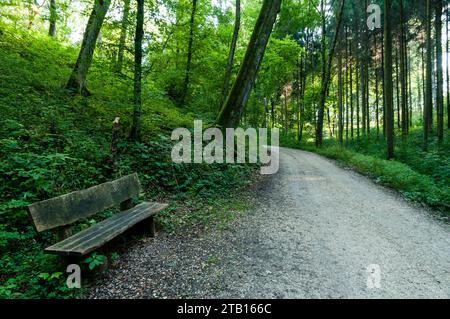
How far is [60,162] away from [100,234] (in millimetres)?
2116

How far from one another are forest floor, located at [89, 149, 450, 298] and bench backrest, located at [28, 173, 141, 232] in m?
0.83

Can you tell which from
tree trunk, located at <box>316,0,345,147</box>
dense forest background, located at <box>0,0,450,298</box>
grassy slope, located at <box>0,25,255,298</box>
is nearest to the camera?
grassy slope, located at <box>0,25,255,298</box>

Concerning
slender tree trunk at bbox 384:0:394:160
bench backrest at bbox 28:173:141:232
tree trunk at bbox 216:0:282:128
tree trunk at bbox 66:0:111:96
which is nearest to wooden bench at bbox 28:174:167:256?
bench backrest at bbox 28:173:141:232

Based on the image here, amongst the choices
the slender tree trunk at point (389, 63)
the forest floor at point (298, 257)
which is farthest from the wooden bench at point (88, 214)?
the slender tree trunk at point (389, 63)

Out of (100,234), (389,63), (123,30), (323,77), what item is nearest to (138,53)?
(123,30)

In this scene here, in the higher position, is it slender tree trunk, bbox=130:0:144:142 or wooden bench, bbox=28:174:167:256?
slender tree trunk, bbox=130:0:144:142

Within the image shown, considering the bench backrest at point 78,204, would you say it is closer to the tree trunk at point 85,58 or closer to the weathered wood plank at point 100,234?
the weathered wood plank at point 100,234

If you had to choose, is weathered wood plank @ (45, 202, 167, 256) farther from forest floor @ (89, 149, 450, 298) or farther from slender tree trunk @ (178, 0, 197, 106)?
slender tree trunk @ (178, 0, 197, 106)

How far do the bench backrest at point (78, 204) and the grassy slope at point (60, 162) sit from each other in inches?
16.9

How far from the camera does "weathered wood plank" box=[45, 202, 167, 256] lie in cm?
305

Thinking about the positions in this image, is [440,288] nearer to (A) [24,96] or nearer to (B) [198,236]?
(B) [198,236]

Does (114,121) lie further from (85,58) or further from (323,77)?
(323,77)

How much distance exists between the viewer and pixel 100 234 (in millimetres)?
3527
